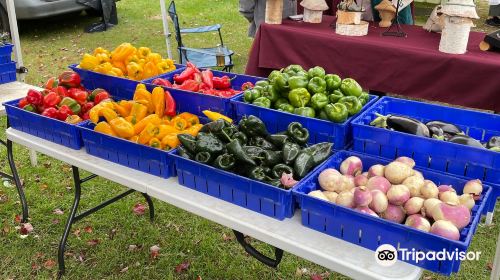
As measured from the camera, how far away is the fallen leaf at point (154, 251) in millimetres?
3347

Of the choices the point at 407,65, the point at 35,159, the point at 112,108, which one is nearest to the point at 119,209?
the point at 35,159

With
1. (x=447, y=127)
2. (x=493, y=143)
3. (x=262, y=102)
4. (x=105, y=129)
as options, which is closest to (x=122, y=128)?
(x=105, y=129)

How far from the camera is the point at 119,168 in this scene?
7.72 ft

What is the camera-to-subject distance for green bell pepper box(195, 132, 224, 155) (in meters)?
2.10

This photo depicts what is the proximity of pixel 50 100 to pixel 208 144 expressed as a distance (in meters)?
1.19

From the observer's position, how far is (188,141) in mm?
2184

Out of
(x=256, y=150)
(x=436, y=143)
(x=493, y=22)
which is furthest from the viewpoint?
(x=493, y=22)

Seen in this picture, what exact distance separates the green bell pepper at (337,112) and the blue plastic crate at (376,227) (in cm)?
30

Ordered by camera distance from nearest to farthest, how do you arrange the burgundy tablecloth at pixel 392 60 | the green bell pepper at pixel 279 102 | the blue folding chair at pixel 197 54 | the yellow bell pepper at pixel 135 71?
the green bell pepper at pixel 279 102 < the yellow bell pepper at pixel 135 71 < the burgundy tablecloth at pixel 392 60 < the blue folding chair at pixel 197 54

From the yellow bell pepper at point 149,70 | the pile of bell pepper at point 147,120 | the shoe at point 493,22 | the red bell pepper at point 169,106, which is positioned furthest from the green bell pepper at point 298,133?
the shoe at point 493,22

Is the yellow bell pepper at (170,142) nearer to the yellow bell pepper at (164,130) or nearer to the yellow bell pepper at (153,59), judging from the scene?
the yellow bell pepper at (164,130)

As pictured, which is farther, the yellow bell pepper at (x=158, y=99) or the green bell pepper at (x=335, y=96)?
the yellow bell pepper at (x=158, y=99)

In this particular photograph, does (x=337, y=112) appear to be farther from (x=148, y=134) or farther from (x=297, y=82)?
(x=148, y=134)

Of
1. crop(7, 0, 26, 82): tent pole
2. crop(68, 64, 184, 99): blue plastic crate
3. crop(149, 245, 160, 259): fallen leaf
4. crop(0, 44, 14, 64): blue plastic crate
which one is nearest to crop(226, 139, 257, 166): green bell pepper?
crop(68, 64, 184, 99): blue plastic crate
